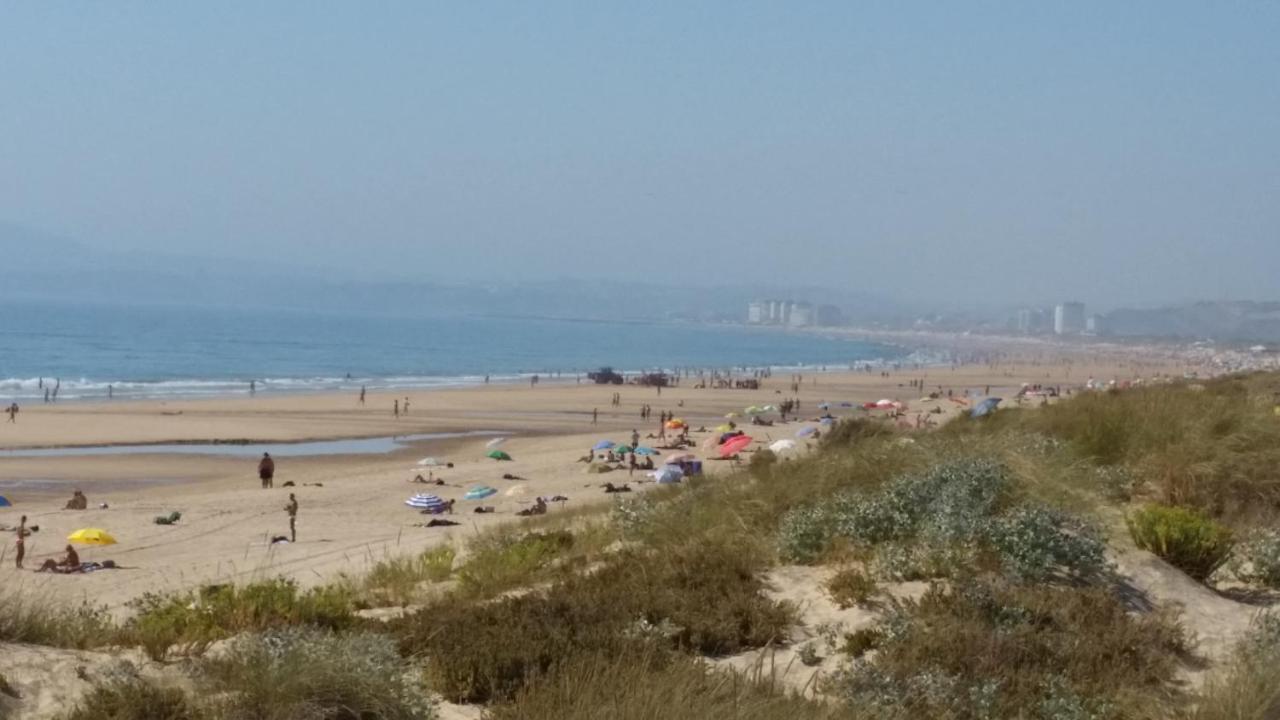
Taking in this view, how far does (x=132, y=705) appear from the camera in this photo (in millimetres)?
4500

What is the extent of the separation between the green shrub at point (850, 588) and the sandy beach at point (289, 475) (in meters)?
5.60

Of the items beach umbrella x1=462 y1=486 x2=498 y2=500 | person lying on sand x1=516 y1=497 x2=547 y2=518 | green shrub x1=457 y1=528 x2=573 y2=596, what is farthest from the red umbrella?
green shrub x1=457 y1=528 x2=573 y2=596

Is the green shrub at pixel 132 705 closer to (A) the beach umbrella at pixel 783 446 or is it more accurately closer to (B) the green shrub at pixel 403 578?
(B) the green shrub at pixel 403 578

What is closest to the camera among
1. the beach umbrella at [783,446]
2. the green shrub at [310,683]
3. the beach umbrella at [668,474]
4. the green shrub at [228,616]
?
the green shrub at [310,683]

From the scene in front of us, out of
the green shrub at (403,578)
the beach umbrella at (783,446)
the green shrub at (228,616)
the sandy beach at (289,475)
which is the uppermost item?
the green shrub at (228,616)

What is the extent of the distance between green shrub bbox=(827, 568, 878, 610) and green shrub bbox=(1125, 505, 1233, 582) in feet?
7.15

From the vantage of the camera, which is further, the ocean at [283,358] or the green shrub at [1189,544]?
the ocean at [283,358]

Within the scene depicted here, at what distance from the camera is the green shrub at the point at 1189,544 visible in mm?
7602

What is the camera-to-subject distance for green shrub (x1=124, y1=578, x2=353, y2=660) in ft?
19.1

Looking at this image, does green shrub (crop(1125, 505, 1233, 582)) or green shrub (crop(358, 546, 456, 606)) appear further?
green shrub (crop(358, 546, 456, 606))

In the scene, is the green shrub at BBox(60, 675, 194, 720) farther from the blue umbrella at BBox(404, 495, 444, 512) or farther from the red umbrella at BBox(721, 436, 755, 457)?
the red umbrella at BBox(721, 436, 755, 457)

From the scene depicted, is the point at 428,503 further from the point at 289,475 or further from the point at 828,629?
the point at 828,629

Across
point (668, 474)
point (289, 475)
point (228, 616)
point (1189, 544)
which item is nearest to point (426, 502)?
point (668, 474)

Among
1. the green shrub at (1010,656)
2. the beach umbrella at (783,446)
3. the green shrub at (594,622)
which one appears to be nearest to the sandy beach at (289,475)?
the beach umbrella at (783,446)
